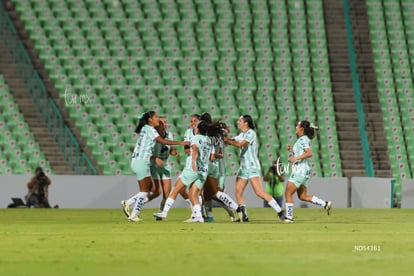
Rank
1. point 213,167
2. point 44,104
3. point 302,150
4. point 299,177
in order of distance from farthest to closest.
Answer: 1. point 44,104
2. point 299,177
3. point 302,150
4. point 213,167

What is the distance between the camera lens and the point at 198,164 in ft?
64.8

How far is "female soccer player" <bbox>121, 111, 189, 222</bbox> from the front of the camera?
67.0 feet

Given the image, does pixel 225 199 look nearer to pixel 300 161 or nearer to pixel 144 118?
pixel 300 161

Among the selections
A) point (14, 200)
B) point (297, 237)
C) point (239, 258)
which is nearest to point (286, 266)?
point (239, 258)

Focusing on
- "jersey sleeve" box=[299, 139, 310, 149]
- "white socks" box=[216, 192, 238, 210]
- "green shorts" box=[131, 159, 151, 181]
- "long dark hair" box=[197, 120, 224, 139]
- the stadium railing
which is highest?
the stadium railing

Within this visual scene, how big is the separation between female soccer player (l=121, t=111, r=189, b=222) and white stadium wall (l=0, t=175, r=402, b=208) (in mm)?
11347

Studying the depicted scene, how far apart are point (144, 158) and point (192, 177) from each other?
139 cm

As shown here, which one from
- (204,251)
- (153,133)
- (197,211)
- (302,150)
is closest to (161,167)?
(153,133)

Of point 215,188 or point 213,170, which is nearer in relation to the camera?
point 215,188

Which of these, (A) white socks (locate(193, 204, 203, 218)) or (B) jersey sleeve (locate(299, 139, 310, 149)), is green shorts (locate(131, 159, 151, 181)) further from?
(B) jersey sleeve (locate(299, 139, 310, 149))

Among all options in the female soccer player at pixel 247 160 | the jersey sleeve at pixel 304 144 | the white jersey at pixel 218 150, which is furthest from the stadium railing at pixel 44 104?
the jersey sleeve at pixel 304 144

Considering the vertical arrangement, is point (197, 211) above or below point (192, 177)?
below

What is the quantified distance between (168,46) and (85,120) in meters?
4.65

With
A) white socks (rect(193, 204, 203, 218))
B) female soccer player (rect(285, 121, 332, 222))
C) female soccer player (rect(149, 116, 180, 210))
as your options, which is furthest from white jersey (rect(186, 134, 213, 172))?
female soccer player (rect(149, 116, 180, 210))
